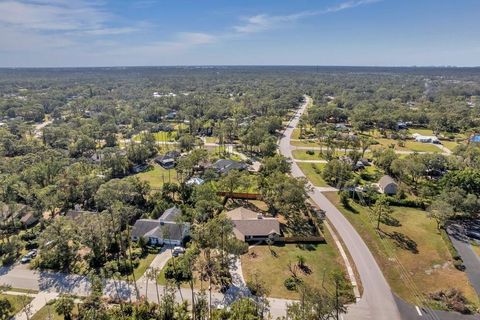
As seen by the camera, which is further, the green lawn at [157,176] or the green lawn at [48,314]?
the green lawn at [157,176]

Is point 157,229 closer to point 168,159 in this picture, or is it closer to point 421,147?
point 168,159

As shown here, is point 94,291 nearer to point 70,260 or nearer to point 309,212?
point 70,260

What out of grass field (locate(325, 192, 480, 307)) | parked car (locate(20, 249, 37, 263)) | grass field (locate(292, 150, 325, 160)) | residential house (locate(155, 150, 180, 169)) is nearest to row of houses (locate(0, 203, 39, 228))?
parked car (locate(20, 249, 37, 263))

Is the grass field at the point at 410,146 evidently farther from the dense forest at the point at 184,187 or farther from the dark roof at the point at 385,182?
the dark roof at the point at 385,182

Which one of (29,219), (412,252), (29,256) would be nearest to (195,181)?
(29,219)

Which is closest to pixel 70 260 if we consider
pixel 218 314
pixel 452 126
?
pixel 218 314

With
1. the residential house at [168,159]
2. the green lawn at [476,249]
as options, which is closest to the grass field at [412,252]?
the green lawn at [476,249]

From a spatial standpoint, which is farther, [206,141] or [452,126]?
[452,126]
